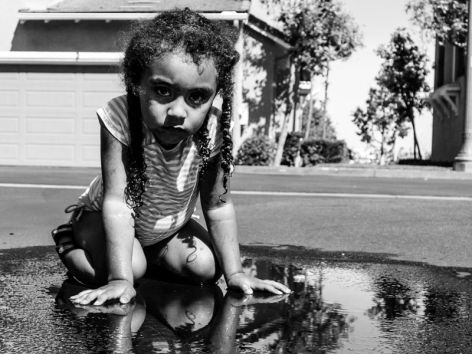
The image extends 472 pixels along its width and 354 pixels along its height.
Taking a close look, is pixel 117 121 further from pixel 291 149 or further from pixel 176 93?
pixel 291 149

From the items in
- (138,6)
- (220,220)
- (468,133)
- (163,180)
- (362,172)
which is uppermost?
(138,6)

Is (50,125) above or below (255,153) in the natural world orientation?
above

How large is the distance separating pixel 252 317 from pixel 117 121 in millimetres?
836

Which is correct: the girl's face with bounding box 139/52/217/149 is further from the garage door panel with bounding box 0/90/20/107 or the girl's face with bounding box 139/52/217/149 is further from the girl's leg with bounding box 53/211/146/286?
the garage door panel with bounding box 0/90/20/107

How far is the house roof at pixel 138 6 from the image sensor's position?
1948cm

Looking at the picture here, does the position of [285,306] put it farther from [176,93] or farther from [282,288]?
[176,93]

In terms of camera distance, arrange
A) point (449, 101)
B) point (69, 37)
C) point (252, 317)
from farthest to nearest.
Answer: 1. point (449, 101)
2. point (69, 37)
3. point (252, 317)

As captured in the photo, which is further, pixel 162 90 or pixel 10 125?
pixel 10 125

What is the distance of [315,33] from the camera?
2095 centimetres

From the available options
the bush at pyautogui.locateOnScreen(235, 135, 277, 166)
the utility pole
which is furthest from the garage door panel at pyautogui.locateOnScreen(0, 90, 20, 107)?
the utility pole

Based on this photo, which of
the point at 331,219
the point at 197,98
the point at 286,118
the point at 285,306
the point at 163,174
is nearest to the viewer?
the point at 197,98

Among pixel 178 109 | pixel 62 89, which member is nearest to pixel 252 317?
pixel 178 109

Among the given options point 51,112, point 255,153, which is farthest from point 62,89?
point 255,153

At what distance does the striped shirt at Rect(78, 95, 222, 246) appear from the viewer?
2.90m
